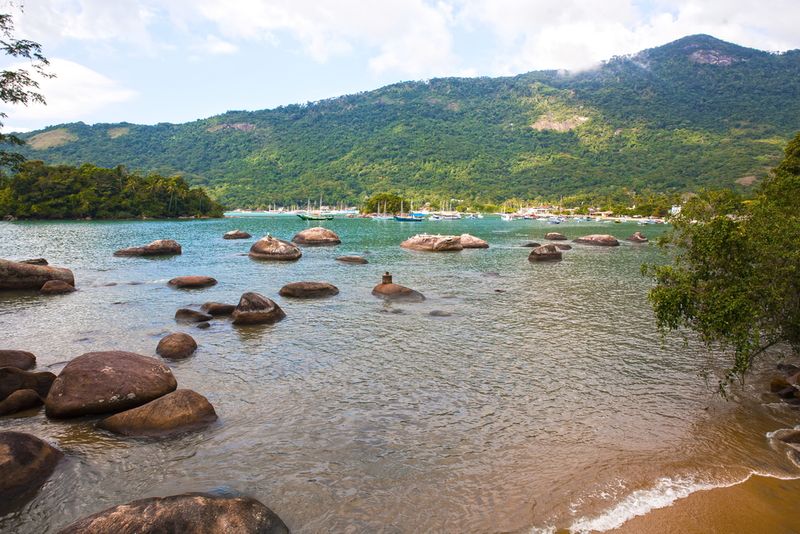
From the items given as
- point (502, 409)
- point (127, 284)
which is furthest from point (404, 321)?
point (127, 284)

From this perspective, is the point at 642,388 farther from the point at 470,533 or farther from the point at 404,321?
the point at 404,321

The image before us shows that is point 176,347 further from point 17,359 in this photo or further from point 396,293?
point 396,293

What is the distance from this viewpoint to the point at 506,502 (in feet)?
27.5

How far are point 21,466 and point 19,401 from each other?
14.2 ft

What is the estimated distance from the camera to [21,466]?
28.3 ft

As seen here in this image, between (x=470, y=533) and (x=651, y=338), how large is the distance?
49.4 ft

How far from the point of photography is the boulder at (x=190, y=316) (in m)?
21.8

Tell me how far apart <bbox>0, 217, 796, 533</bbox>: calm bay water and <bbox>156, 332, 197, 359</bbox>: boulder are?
667 millimetres

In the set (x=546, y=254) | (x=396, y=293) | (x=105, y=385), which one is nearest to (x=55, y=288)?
(x=396, y=293)

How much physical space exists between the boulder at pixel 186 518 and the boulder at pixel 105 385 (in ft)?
17.4

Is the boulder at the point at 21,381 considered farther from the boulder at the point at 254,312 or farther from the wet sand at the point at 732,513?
the wet sand at the point at 732,513

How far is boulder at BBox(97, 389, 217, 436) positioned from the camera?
10.9 meters

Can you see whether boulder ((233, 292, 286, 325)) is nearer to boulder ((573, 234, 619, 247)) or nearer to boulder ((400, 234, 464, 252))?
boulder ((400, 234, 464, 252))

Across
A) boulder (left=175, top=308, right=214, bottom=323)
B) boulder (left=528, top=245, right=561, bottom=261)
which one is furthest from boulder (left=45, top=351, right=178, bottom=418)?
boulder (left=528, top=245, right=561, bottom=261)
